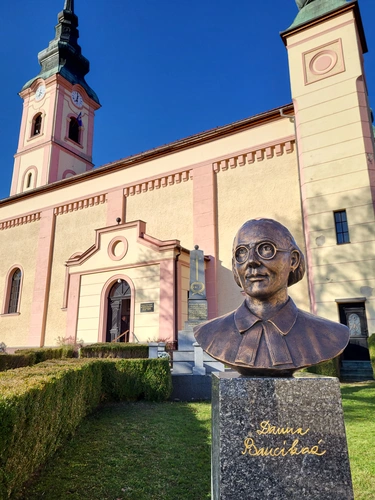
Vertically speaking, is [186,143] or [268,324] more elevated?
[186,143]

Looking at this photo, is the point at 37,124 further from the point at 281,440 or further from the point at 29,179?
the point at 281,440

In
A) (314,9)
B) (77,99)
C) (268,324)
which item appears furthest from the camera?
(77,99)

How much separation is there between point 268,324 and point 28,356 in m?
10.9

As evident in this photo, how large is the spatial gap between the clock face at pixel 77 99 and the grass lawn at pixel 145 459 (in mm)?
28315

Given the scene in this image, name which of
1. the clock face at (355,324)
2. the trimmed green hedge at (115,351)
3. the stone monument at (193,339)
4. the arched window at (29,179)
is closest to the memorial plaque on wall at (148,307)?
the stone monument at (193,339)

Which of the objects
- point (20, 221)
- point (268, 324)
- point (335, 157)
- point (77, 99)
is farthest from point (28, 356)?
point (77, 99)

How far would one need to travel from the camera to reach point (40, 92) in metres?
28.3

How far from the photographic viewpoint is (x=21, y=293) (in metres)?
21.2

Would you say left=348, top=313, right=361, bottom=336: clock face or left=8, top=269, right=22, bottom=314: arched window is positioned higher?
left=8, top=269, right=22, bottom=314: arched window

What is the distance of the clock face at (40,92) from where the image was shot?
28048 mm

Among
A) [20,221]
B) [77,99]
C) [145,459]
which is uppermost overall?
[77,99]

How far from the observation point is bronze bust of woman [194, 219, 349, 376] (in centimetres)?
259
